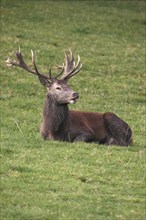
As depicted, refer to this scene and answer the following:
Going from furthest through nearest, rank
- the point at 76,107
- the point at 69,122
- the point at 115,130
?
the point at 76,107 → the point at 115,130 → the point at 69,122

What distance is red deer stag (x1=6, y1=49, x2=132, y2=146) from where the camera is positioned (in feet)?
51.1

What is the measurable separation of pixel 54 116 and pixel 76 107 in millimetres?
3722

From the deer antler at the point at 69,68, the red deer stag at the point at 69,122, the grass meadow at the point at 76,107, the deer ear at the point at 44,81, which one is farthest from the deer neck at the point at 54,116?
the deer antler at the point at 69,68

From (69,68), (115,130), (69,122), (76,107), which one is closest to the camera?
(69,122)

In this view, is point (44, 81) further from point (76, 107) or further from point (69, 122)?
point (76, 107)

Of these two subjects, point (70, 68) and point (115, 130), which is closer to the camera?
point (115, 130)

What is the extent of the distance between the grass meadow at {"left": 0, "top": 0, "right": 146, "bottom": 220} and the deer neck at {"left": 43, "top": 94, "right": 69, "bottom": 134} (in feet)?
1.25

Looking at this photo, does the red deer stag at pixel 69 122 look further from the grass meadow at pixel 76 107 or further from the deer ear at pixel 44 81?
the grass meadow at pixel 76 107

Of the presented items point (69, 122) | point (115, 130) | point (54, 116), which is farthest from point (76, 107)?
point (54, 116)

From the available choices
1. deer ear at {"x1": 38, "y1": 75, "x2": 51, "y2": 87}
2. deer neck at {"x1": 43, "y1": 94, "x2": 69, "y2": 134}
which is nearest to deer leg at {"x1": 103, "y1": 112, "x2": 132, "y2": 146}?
deer neck at {"x1": 43, "y1": 94, "x2": 69, "y2": 134}

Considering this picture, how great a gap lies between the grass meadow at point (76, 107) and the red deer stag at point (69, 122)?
0.38 meters

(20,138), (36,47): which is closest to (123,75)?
(36,47)

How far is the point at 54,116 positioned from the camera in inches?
615

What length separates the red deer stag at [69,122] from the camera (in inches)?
613
